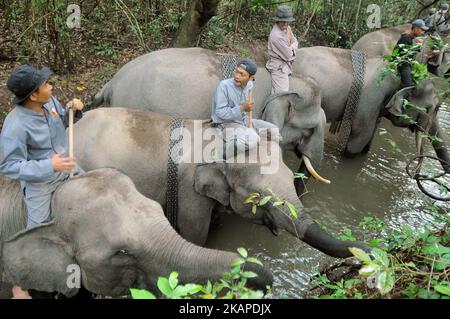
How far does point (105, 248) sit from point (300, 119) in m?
3.15

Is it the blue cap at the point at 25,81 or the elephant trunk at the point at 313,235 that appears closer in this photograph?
the blue cap at the point at 25,81

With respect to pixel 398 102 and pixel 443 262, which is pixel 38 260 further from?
pixel 398 102

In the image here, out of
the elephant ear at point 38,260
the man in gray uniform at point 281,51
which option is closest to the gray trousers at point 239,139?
the elephant ear at point 38,260

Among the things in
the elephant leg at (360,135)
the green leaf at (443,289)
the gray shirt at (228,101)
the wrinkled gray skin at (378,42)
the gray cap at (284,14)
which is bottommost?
the elephant leg at (360,135)

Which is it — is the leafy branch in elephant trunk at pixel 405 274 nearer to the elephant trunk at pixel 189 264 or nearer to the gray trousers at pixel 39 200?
the elephant trunk at pixel 189 264

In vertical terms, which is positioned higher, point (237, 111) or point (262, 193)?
point (237, 111)

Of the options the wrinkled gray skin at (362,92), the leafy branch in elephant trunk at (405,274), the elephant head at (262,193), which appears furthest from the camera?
the wrinkled gray skin at (362,92)

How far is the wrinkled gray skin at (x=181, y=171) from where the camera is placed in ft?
12.9

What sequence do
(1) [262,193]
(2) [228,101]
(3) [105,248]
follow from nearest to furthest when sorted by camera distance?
(3) [105,248] → (1) [262,193] → (2) [228,101]

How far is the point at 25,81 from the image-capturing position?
292cm

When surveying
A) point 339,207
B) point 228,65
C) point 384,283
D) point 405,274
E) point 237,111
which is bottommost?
point 339,207

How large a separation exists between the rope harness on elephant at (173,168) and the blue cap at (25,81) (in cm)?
150

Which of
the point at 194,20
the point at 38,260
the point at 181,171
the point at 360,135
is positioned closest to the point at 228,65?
the point at 194,20

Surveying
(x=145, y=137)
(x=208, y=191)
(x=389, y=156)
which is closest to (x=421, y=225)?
(x=389, y=156)
